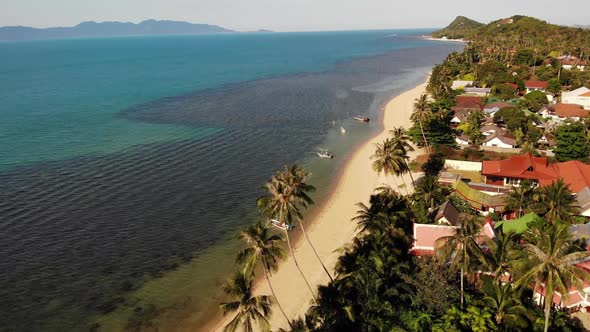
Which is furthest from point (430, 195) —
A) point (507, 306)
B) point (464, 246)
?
point (507, 306)

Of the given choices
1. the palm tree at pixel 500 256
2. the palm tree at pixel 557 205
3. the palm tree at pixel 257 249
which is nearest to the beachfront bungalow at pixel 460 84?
the palm tree at pixel 557 205

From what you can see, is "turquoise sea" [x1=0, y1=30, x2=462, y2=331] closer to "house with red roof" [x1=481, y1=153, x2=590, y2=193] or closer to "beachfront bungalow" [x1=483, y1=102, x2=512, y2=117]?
"house with red roof" [x1=481, y1=153, x2=590, y2=193]

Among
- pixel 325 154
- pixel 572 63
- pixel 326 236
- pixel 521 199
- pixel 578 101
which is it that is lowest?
pixel 326 236

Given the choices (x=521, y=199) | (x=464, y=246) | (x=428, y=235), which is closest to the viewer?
(x=464, y=246)

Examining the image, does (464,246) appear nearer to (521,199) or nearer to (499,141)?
(521,199)

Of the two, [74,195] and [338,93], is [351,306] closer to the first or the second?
[74,195]

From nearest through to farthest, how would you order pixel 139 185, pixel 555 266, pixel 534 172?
pixel 555 266, pixel 534 172, pixel 139 185
